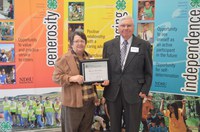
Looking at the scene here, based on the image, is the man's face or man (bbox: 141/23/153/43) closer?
the man's face

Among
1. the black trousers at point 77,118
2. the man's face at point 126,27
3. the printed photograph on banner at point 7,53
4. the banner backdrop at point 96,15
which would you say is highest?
the banner backdrop at point 96,15

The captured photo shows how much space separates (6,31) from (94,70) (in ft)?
5.18

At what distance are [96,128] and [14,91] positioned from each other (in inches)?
52.8

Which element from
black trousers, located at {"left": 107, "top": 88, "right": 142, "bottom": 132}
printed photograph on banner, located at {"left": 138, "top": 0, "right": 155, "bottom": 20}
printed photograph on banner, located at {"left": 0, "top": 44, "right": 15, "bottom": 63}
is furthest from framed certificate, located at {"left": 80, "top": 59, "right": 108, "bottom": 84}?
printed photograph on banner, located at {"left": 0, "top": 44, "right": 15, "bottom": 63}

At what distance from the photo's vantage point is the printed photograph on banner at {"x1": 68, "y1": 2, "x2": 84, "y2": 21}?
350cm

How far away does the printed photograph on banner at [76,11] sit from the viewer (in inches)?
138

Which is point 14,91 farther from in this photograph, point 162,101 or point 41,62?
point 162,101

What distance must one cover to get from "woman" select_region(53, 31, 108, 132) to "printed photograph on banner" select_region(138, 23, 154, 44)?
48.8 inches

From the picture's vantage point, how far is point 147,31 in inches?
137

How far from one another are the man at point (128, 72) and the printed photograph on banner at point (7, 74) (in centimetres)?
154

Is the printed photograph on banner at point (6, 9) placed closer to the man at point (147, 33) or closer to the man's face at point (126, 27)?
the man's face at point (126, 27)

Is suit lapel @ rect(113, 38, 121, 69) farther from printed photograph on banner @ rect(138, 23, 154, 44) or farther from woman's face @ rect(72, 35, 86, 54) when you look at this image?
printed photograph on banner @ rect(138, 23, 154, 44)

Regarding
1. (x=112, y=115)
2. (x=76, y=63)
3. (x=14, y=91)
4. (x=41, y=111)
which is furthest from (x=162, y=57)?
(x=14, y=91)

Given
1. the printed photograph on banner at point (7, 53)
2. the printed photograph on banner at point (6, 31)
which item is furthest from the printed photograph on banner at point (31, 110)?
the printed photograph on banner at point (6, 31)
